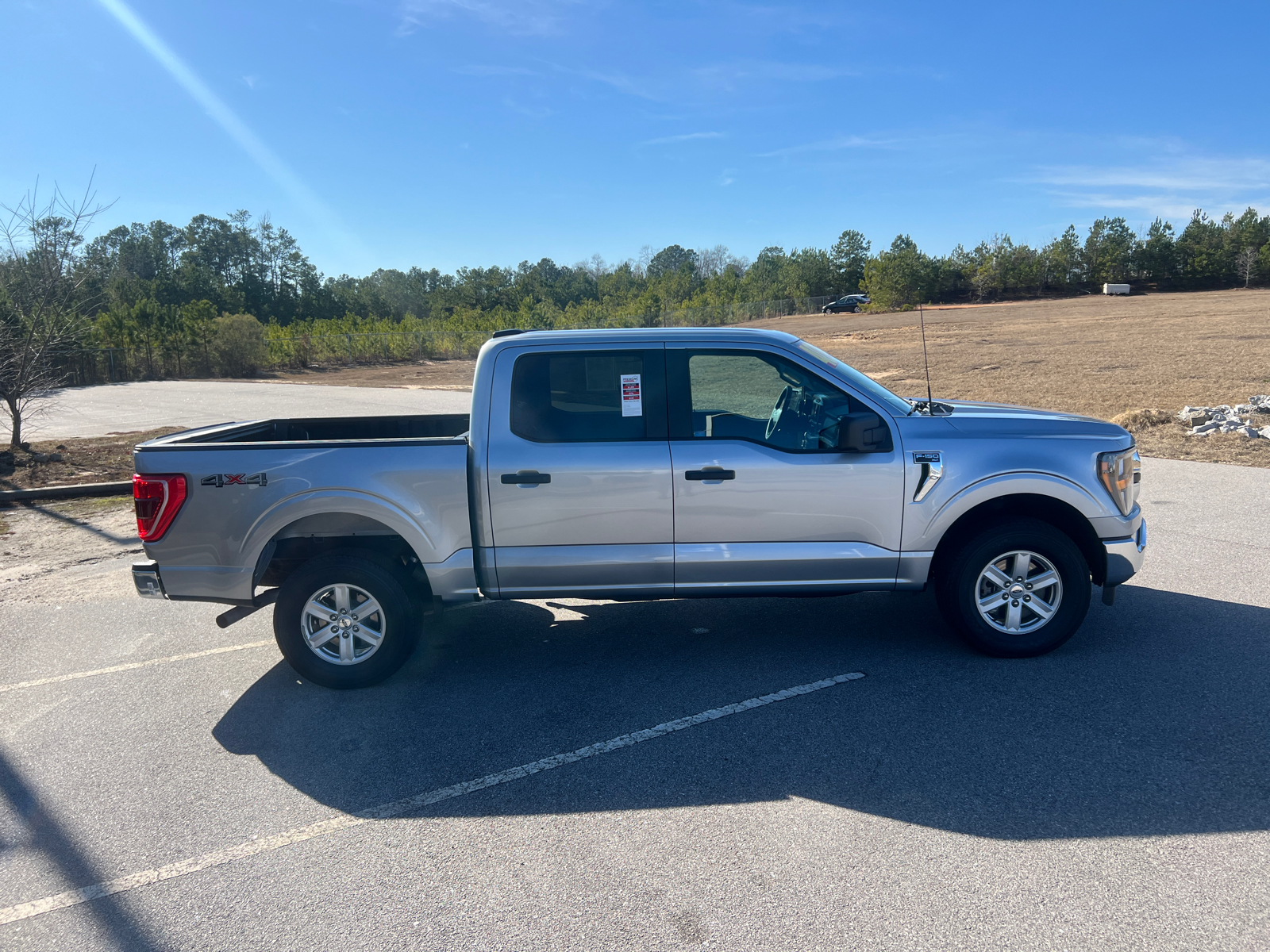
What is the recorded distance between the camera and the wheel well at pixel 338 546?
4863 millimetres

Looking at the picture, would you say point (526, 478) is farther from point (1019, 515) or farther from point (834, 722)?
point (1019, 515)

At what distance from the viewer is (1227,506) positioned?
8656 mm

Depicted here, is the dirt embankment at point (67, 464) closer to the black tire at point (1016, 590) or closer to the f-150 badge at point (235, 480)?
the f-150 badge at point (235, 480)

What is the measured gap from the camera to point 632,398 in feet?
16.1

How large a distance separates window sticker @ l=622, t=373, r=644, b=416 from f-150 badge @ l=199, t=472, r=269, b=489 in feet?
6.65

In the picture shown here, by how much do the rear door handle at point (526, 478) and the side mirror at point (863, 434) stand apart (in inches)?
65.0

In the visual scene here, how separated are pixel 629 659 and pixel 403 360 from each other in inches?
1988

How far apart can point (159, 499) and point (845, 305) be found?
241ft

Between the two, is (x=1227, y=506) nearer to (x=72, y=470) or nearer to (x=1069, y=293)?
(x=72, y=470)

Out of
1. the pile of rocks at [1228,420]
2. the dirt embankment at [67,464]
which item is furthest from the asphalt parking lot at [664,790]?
the pile of rocks at [1228,420]

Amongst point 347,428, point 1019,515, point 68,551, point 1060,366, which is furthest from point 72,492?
point 1060,366

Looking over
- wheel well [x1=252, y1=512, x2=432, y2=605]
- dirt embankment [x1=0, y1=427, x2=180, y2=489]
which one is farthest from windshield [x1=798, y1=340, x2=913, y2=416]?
dirt embankment [x1=0, y1=427, x2=180, y2=489]

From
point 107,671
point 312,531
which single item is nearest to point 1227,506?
point 312,531

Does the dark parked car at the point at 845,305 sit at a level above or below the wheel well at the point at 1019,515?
above
